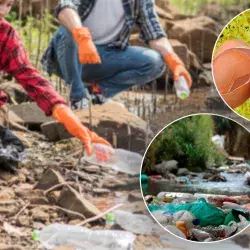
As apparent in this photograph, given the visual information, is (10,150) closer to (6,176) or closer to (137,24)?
(6,176)

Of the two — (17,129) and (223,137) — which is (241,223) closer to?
(223,137)

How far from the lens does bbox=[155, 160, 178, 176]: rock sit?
11.3 feet

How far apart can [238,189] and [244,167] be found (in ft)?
0.40

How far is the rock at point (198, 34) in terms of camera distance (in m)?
3.55

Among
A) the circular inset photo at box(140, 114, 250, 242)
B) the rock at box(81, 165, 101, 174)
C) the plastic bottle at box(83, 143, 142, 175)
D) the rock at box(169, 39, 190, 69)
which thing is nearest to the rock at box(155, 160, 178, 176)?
the circular inset photo at box(140, 114, 250, 242)

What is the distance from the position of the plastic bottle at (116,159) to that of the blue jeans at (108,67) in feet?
0.94

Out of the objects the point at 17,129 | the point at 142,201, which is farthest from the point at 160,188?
the point at 17,129

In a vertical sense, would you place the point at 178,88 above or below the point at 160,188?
above

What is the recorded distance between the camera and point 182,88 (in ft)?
11.7

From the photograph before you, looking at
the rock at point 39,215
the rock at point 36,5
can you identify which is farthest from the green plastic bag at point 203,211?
the rock at point 36,5

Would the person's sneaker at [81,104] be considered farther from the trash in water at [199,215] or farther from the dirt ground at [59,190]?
the trash in water at [199,215]

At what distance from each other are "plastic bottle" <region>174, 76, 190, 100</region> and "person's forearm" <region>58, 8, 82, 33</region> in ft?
1.98

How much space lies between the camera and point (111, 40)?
350cm

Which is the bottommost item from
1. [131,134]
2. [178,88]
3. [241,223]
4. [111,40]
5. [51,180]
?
[241,223]
